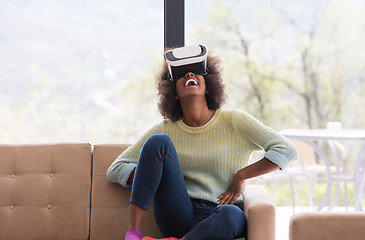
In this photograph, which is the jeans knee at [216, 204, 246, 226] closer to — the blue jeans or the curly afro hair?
the blue jeans

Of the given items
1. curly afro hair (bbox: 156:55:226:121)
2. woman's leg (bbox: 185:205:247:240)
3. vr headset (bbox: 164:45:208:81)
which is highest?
vr headset (bbox: 164:45:208:81)

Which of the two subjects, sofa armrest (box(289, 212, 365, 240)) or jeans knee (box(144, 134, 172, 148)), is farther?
jeans knee (box(144, 134, 172, 148))

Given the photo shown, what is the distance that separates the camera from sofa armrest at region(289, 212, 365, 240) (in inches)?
62.9

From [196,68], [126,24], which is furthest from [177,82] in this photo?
[126,24]

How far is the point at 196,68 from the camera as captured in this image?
7.55ft

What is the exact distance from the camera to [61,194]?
2.30 m

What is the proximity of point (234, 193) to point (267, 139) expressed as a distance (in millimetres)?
280

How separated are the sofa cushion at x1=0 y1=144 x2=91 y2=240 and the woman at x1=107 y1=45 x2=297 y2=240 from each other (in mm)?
202

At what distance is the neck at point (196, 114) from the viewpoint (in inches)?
89.8

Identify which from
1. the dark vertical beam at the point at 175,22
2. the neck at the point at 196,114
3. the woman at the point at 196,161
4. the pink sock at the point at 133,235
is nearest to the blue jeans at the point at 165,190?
the woman at the point at 196,161

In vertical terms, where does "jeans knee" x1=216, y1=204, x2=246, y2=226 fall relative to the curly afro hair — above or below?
below

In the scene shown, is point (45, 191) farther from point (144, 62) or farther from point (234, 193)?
point (144, 62)

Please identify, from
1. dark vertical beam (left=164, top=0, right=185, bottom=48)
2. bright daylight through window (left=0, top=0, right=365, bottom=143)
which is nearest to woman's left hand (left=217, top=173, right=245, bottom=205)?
dark vertical beam (left=164, top=0, right=185, bottom=48)

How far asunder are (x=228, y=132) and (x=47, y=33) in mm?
1877
